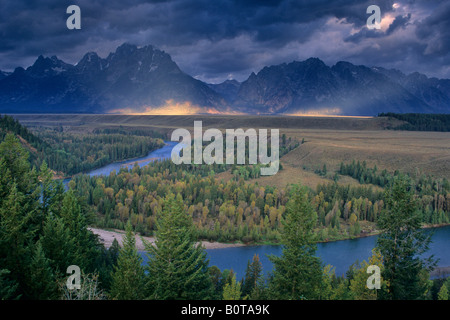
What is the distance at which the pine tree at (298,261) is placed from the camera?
1992 centimetres

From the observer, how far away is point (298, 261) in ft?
66.6

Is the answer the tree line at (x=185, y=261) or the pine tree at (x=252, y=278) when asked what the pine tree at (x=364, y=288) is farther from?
the pine tree at (x=252, y=278)

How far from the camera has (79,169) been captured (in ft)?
383

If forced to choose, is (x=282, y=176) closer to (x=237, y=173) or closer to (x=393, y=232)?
(x=237, y=173)

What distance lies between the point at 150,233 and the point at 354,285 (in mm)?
40093

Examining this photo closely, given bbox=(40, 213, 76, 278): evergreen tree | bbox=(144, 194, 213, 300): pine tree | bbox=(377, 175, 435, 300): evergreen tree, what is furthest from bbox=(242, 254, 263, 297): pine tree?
bbox=(40, 213, 76, 278): evergreen tree

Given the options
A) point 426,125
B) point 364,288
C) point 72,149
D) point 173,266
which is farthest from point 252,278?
point 426,125

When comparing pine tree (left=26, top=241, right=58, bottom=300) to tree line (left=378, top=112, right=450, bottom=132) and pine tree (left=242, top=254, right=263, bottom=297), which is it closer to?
pine tree (left=242, top=254, right=263, bottom=297)

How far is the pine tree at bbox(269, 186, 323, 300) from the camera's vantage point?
65.4ft

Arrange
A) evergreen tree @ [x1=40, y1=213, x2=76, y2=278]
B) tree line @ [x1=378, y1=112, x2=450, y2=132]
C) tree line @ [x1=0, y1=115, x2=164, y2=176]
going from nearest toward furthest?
evergreen tree @ [x1=40, y1=213, x2=76, y2=278] → tree line @ [x1=0, y1=115, x2=164, y2=176] → tree line @ [x1=378, y1=112, x2=450, y2=132]

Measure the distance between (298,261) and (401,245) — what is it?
21.0 feet

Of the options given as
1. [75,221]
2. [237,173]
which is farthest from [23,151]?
[237,173]

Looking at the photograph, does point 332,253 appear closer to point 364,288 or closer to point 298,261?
point 364,288

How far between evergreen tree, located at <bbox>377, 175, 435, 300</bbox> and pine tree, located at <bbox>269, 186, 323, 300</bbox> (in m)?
4.44
